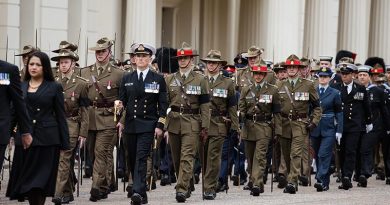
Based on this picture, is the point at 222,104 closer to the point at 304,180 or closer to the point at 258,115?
the point at 258,115

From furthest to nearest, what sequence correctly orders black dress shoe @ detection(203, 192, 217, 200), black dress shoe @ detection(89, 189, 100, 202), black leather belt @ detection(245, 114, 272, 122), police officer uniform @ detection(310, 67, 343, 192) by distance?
police officer uniform @ detection(310, 67, 343, 192) → black leather belt @ detection(245, 114, 272, 122) → black dress shoe @ detection(203, 192, 217, 200) → black dress shoe @ detection(89, 189, 100, 202)

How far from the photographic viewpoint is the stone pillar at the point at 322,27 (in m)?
34.8

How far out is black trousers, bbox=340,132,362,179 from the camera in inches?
775

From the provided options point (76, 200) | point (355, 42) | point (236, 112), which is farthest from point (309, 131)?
point (355, 42)

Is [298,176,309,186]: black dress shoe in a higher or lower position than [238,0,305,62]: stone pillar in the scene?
lower

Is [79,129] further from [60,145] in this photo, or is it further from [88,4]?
[88,4]

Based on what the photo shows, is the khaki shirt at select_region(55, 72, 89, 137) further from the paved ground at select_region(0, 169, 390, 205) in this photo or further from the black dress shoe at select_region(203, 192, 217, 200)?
the black dress shoe at select_region(203, 192, 217, 200)

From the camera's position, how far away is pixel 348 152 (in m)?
19.8

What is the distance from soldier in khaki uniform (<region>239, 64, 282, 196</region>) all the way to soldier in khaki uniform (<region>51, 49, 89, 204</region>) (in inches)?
111

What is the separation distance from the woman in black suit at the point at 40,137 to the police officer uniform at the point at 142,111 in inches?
79.2

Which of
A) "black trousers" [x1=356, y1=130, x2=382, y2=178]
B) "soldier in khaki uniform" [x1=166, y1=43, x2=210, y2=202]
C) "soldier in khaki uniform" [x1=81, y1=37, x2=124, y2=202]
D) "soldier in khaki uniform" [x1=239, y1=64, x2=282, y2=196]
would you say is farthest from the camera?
"black trousers" [x1=356, y1=130, x2=382, y2=178]

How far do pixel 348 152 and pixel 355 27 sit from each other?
1737 centimetres

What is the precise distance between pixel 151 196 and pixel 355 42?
20.6 m

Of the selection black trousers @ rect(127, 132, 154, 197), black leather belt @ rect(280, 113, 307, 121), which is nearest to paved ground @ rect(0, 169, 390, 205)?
black trousers @ rect(127, 132, 154, 197)
